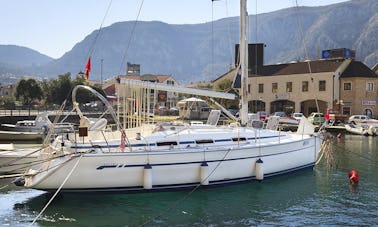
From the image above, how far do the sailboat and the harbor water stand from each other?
0.54 m

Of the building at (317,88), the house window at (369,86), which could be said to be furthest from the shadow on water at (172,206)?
the house window at (369,86)

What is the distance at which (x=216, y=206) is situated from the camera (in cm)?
1532

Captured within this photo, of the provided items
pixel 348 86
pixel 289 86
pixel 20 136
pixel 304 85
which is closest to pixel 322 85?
pixel 304 85

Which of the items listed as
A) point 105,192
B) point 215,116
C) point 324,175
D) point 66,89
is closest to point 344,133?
point 324,175

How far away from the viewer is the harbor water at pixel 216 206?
45.0 ft

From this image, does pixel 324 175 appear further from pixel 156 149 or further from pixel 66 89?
pixel 66 89

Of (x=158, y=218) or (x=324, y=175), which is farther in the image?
(x=324, y=175)

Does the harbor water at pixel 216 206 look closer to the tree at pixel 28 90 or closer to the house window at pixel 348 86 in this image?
the house window at pixel 348 86

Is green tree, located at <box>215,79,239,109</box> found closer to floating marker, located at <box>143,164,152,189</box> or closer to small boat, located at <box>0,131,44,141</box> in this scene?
small boat, located at <box>0,131,44,141</box>

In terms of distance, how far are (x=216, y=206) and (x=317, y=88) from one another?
5110 centimetres

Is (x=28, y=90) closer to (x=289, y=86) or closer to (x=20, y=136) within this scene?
(x=20, y=136)

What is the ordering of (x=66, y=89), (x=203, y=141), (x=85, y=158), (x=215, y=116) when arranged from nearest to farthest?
(x=85, y=158)
(x=203, y=141)
(x=215, y=116)
(x=66, y=89)

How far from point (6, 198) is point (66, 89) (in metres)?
60.1

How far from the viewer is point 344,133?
4766 centimetres
